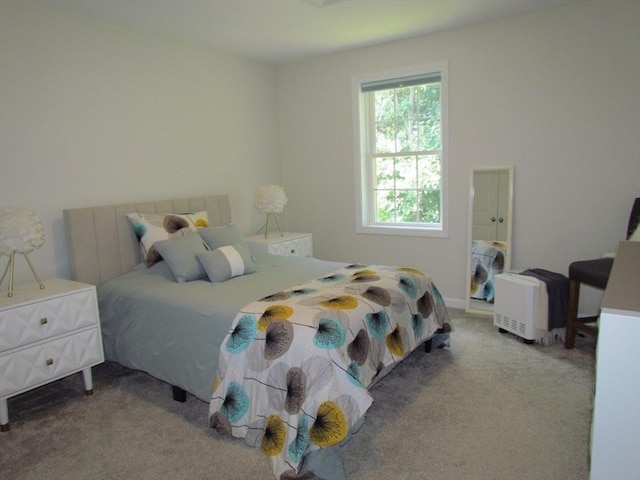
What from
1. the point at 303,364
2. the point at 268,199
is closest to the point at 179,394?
the point at 303,364

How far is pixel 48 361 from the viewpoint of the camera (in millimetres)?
2477

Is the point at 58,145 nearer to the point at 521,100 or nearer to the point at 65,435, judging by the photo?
the point at 65,435

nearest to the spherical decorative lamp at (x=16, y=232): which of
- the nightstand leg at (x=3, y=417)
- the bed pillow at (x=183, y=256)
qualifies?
the nightstand leg at (x=3, y=417)

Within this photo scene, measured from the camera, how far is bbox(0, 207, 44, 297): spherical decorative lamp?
2426 millimetres

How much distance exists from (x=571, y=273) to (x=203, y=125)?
3.21 m

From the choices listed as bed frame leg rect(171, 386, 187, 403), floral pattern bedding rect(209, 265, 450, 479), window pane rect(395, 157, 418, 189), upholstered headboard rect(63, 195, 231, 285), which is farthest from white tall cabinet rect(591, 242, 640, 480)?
window pane rect(395, 157, 418, 189)

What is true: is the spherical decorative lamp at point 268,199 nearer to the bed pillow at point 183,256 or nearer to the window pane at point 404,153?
the window pane at point 404,153

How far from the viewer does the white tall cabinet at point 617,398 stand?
0.59m

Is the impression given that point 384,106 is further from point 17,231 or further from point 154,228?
point 17,231

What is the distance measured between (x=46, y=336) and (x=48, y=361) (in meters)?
0.14

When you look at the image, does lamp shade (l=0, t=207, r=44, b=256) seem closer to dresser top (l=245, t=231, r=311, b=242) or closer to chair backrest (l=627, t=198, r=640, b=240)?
dresser top (l=245, t=231, r=311, b=242)

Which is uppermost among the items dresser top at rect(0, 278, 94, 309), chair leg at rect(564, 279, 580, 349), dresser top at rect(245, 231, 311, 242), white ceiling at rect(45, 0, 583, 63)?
white ceiling at rect(45, 0, 583, 63)

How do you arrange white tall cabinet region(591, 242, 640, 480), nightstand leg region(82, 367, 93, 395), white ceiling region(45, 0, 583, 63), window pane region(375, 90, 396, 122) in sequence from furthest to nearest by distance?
window pane region(375, 90, 396, 122)
white ceiling region(45, 0, 583, 63)
nightstand leg region(82, 367, 93, 395)
white tall cabinet region(591, 242, 640, 480)

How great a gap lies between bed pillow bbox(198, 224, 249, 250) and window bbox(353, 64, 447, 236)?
1.59 metres
